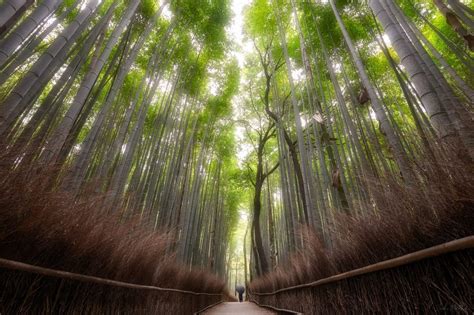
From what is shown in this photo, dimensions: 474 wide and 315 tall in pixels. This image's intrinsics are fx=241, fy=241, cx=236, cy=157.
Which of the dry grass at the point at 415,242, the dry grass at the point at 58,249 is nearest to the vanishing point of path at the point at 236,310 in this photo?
the dry grass at the point at 58,249

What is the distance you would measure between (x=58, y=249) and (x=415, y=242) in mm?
1941

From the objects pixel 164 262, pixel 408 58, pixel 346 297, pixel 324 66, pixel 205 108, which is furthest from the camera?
pixel 205 108

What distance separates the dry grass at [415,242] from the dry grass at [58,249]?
1.87 m

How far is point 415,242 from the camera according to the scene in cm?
126

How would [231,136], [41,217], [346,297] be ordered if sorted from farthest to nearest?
[231,136]
[346,297]
[41,217]

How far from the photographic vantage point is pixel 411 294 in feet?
4.09

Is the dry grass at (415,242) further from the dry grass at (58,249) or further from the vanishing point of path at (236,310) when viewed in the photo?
the vanishing point of path at (236,310)

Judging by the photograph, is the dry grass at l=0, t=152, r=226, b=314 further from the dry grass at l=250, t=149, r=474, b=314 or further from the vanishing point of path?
the vanishing point of path

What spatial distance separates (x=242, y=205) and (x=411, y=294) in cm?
1770

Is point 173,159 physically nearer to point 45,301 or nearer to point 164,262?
point 164,262

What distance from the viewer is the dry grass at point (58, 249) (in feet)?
3.59

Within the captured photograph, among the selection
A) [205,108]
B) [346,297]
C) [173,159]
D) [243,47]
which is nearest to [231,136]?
[205,108]

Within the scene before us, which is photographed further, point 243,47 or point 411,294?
point 243,47

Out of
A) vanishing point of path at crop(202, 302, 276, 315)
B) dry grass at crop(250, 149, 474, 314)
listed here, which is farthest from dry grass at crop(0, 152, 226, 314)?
vanishing point of path at crop(202, 302, 276, 315)
